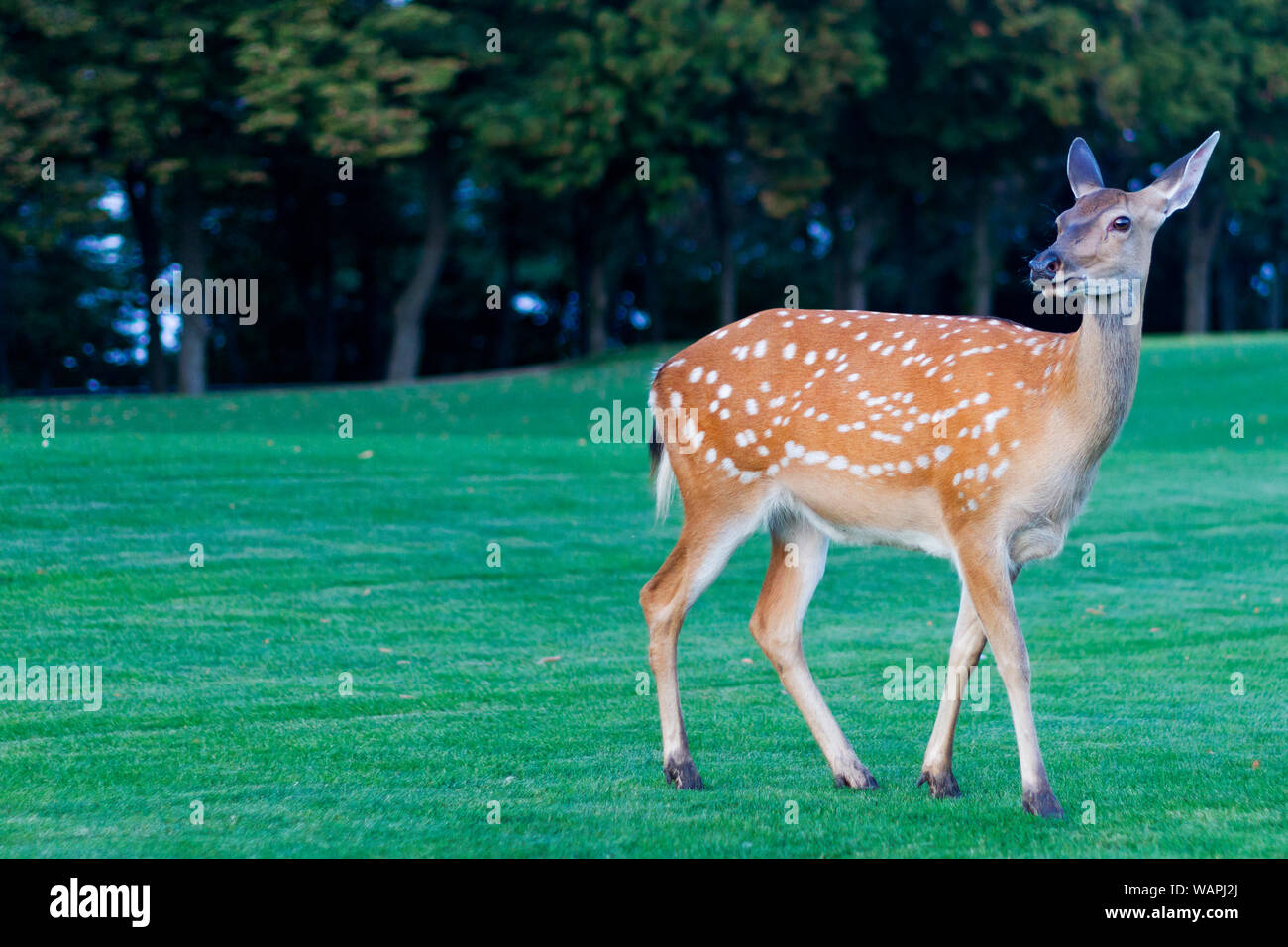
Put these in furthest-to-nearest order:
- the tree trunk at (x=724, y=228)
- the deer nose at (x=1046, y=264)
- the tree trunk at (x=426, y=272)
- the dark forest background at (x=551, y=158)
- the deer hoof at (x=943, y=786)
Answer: the tree trunk at (x=724, y=228) < the tree trunk at (x=426, y=272) < the dark forest background at (x=551, y=158) < the deer hoof at (x=943, y=786) < the deer nose at (x=1046, y=264)

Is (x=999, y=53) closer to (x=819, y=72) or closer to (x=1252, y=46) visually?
(x=819, y=72)

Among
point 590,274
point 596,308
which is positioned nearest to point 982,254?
point 596,308

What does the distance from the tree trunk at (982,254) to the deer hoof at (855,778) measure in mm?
32275

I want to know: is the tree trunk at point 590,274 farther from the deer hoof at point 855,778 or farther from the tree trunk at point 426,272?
the deer hoof at point 855,778

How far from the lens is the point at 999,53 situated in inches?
1486

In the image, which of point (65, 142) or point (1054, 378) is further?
point (65, 142)

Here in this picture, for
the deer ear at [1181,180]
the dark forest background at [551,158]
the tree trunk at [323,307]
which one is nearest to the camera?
the deer ear at [1181,180]

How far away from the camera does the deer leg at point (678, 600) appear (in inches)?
285

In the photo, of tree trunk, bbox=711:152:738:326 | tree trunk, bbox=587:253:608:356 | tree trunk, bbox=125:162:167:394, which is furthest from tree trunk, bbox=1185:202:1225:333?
tree trunk, bbox=125:162:167:394

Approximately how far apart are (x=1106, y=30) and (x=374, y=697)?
1355 inches

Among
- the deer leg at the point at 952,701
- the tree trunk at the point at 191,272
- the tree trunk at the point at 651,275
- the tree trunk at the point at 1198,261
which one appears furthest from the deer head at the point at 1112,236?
the tree trunk at the point at 1198,261

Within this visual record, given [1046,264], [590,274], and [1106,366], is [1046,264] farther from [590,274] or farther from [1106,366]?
[590,274]
